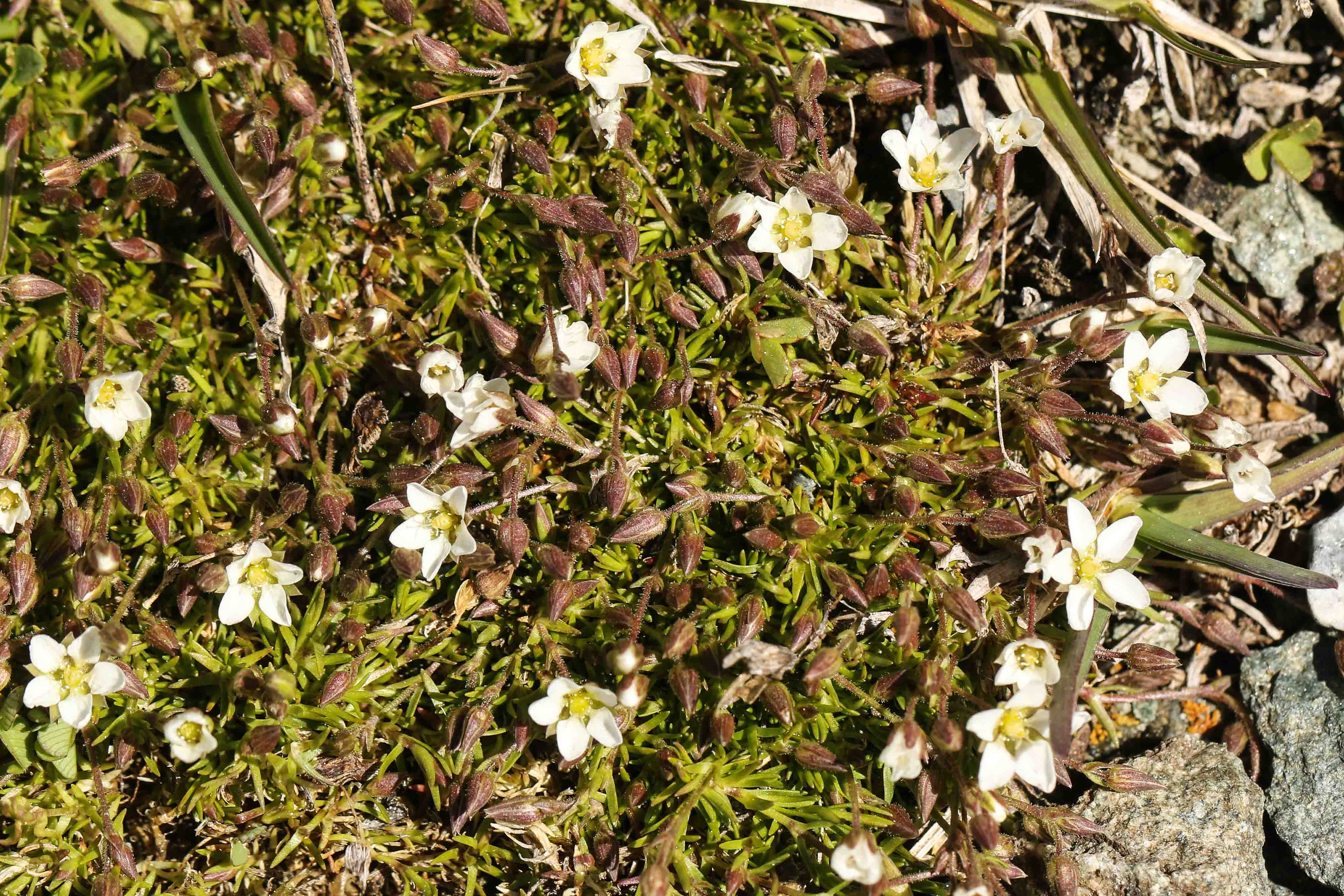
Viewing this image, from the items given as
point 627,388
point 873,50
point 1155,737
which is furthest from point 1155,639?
point 873,50

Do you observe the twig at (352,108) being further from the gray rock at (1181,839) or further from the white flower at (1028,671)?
the gray rock at (1181,839)

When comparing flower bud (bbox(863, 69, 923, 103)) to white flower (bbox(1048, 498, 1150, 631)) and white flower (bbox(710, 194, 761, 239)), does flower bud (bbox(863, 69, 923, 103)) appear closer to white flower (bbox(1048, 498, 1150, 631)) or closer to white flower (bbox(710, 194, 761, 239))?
white flower (bbox(710, 194, 761, 239))

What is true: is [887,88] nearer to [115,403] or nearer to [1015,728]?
[1015,728]

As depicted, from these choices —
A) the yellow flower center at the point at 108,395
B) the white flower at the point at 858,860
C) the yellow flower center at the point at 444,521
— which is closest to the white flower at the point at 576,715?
the yellow flower center at the point at 444,521

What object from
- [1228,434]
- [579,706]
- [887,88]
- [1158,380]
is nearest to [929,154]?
[887,88]

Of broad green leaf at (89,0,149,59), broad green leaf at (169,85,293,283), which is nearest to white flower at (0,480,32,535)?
broad green leaf at (169,85,293,283)

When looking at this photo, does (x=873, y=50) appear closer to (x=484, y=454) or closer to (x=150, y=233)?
(x=484, y=454)
